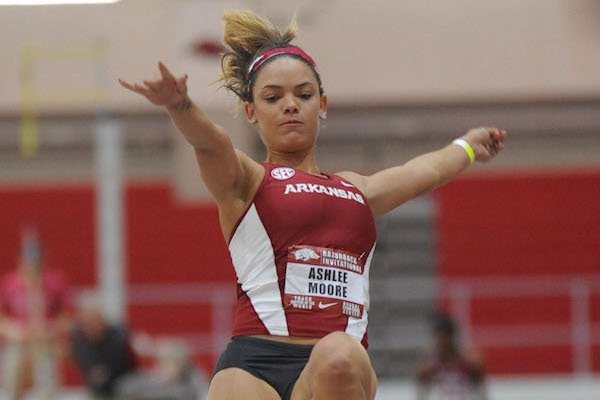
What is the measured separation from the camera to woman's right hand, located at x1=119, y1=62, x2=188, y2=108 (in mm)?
4227

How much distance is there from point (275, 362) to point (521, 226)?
1254 cm

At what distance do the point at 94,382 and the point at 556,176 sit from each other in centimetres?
765

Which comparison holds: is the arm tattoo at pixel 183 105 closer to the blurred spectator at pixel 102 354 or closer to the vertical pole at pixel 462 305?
the blurred spectator at pixel 102 354

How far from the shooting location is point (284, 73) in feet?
16.1

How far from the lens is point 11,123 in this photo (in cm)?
1714

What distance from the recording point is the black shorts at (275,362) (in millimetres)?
4629

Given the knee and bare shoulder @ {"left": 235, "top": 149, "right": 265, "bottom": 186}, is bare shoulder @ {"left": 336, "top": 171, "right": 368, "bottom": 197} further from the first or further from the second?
the knee

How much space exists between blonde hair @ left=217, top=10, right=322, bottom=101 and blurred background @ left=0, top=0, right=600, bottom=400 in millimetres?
10467

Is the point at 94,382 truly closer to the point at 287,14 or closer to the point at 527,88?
the point at 287,14

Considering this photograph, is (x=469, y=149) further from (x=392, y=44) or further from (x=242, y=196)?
(x=392, y=44)

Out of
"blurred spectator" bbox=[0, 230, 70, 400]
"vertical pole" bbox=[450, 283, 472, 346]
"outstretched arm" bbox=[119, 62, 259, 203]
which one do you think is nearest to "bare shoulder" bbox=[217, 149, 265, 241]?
"outstretched arm" bbox=[119, 62, 259, 203]

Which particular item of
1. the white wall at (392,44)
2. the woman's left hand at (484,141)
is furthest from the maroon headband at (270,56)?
the white wall at (392,44)

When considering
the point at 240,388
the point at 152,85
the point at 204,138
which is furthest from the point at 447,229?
the point at 152,85

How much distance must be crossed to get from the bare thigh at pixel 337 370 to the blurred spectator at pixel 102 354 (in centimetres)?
703
